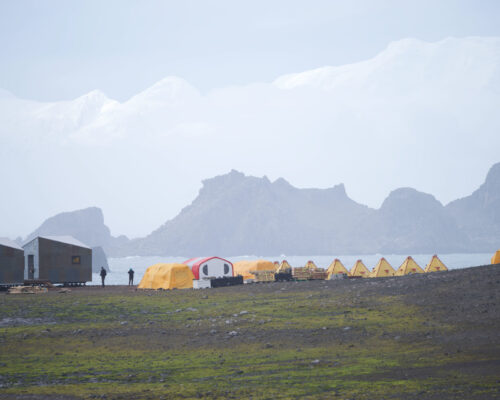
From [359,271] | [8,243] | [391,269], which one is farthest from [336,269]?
[8,243]

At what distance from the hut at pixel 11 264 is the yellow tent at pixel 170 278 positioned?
13695 mm

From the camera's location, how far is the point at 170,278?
209 feet

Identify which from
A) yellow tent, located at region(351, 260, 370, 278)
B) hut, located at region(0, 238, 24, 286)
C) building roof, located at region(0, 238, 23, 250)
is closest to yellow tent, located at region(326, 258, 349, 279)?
yellow tent, located at region(351, 260, 370, 278)

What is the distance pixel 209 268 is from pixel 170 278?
431cm

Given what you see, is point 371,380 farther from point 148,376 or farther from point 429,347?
point 148,376

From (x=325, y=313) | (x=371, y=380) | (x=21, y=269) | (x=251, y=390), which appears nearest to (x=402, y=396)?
(x=371, y=380)

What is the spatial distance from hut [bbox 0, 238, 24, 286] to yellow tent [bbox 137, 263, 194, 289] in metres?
13.7

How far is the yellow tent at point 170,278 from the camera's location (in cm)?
6369

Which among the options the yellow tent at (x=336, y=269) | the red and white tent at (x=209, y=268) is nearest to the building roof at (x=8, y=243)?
the red and white tent at (x=209, y=268)

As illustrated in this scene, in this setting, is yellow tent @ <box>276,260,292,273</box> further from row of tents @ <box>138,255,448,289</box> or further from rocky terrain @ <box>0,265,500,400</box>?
rocky terrain @ <box>0,265,500,400</box>

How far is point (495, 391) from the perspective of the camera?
19.3 meters

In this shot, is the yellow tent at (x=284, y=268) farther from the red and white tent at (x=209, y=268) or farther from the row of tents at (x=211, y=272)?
the red and white tent at (x=209, y=268)

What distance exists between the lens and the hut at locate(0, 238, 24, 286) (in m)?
68.0

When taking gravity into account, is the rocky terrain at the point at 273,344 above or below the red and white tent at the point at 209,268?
below
